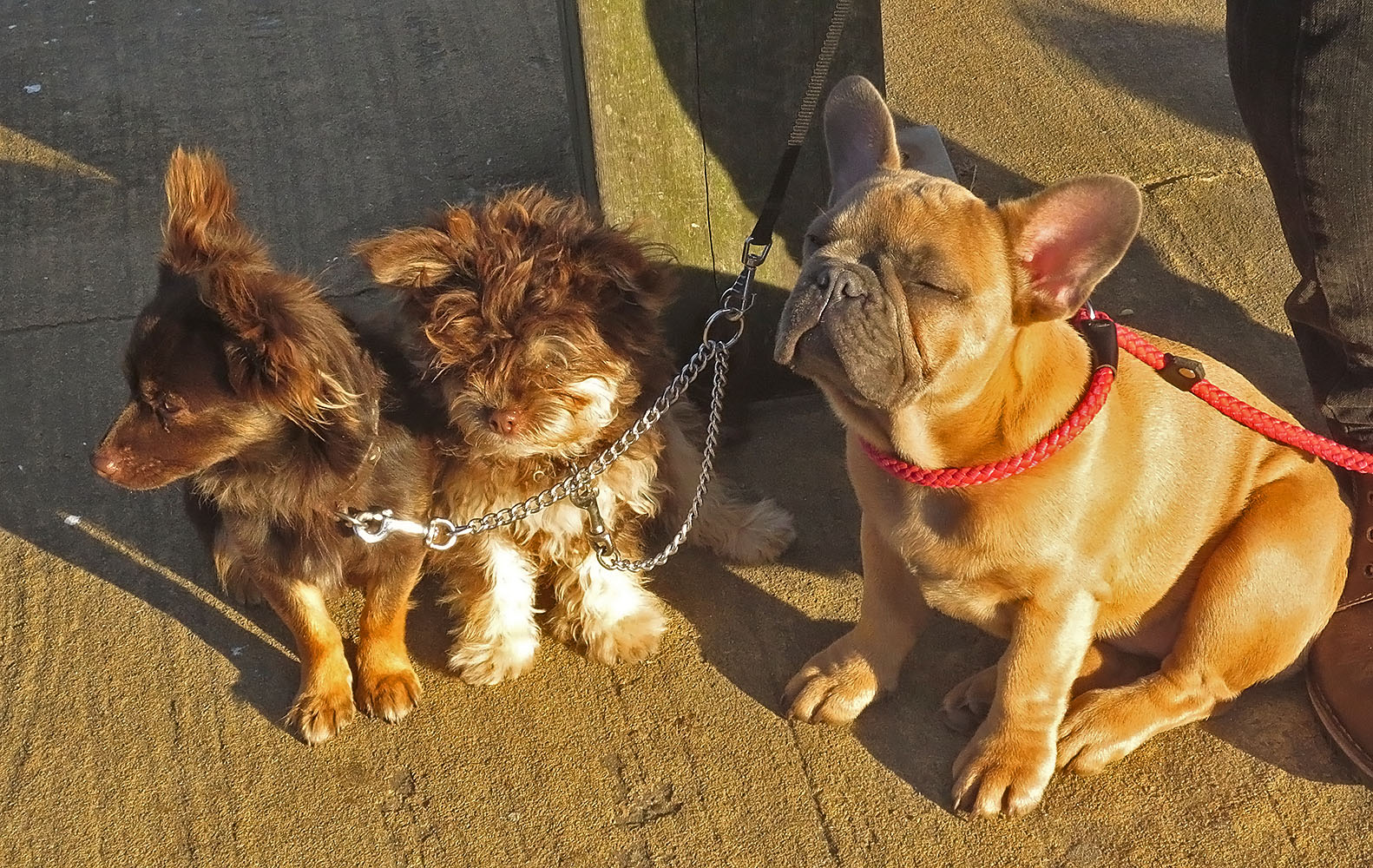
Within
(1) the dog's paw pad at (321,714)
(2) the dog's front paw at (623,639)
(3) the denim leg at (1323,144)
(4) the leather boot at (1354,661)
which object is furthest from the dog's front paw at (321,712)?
(3) the denim leg at (1323,144)

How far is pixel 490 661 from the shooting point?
3.32m

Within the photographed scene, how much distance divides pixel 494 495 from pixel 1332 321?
2.31m

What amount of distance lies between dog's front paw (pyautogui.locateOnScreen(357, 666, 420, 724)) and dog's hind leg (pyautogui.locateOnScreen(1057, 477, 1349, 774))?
69.2 inches

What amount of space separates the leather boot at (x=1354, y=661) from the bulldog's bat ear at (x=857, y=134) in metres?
1.56

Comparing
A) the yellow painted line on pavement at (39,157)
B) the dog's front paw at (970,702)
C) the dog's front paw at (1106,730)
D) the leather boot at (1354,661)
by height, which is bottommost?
the yellow painted line on pavement at (39,157)

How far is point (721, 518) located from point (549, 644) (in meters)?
0.65

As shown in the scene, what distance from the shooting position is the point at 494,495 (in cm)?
318

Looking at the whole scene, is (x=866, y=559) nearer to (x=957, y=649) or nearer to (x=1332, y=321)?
(x=957, y=649)

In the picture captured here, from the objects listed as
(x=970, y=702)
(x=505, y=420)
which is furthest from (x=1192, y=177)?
(x=505, y=420)

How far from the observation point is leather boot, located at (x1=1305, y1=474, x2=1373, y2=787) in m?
2.84

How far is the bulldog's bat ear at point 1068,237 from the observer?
7.03ft

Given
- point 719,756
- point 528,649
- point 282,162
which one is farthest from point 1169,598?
point 282,162

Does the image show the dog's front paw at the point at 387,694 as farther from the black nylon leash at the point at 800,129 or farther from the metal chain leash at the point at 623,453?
the black nylon leash at the point at 800,129

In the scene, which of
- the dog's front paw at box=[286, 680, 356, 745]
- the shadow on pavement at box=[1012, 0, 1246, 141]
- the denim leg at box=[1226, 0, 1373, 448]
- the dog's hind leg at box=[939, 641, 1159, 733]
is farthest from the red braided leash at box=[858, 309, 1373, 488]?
the shadow on pavement at box=[1012, 0, 1246, 141]
